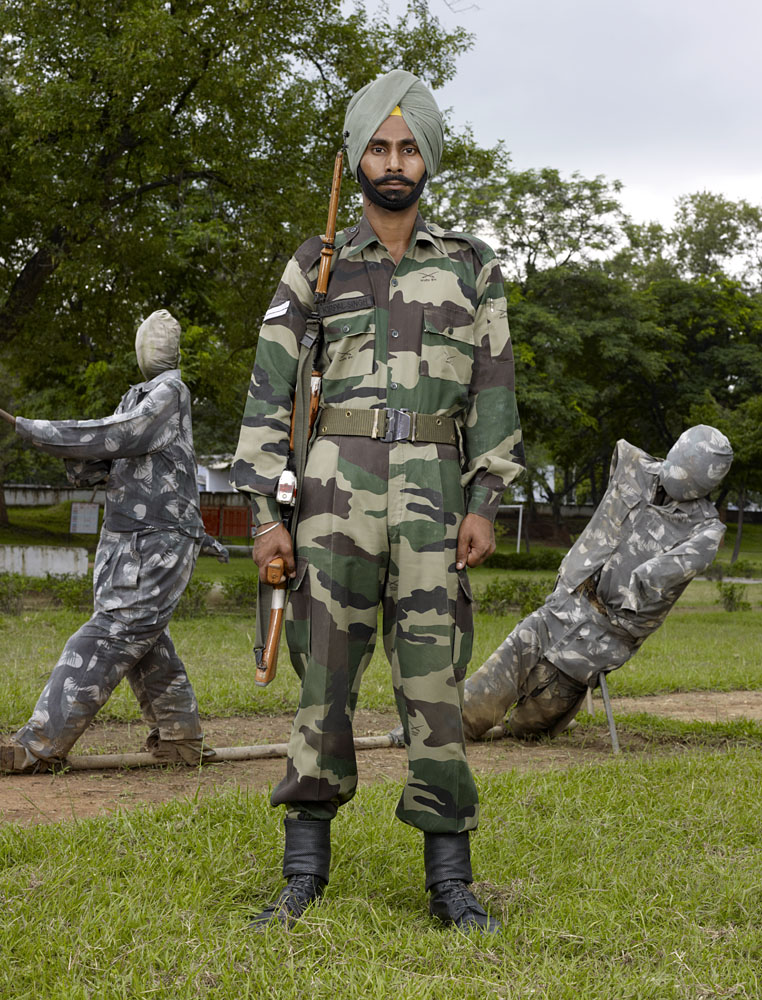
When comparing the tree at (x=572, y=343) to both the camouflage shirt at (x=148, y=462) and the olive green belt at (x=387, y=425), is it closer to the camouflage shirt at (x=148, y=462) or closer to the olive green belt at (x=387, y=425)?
the camouflage shirt at (x=148, y=462)

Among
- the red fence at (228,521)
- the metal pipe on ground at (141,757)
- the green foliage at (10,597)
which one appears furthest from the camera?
the red fence at (228,521)

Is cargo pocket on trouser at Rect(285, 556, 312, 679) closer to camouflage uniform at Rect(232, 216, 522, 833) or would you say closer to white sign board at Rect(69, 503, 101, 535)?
camouflage uniform at Rect(232, 216, 522, 833)

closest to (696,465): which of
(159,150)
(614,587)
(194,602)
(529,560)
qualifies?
(614,587)

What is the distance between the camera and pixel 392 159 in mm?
A: 3375

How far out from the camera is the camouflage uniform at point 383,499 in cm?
327

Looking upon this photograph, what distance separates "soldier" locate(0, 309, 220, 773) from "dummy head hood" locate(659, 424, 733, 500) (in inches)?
101

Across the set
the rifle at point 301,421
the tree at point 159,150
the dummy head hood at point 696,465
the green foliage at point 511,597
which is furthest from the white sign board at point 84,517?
the rifle at point 301,421

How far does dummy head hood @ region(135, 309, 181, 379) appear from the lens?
5.42 metres

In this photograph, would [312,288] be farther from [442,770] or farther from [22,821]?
[22,821]

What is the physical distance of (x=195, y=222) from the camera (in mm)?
17609

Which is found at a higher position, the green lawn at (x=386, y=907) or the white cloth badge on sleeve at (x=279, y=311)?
the white cloth badge on sleeve at (x=279, y=311)

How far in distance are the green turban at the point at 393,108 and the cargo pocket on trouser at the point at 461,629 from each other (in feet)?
4.25

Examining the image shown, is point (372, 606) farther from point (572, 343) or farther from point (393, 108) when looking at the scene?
point (572, 343)

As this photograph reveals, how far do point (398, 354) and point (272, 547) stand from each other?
26.7 inches
